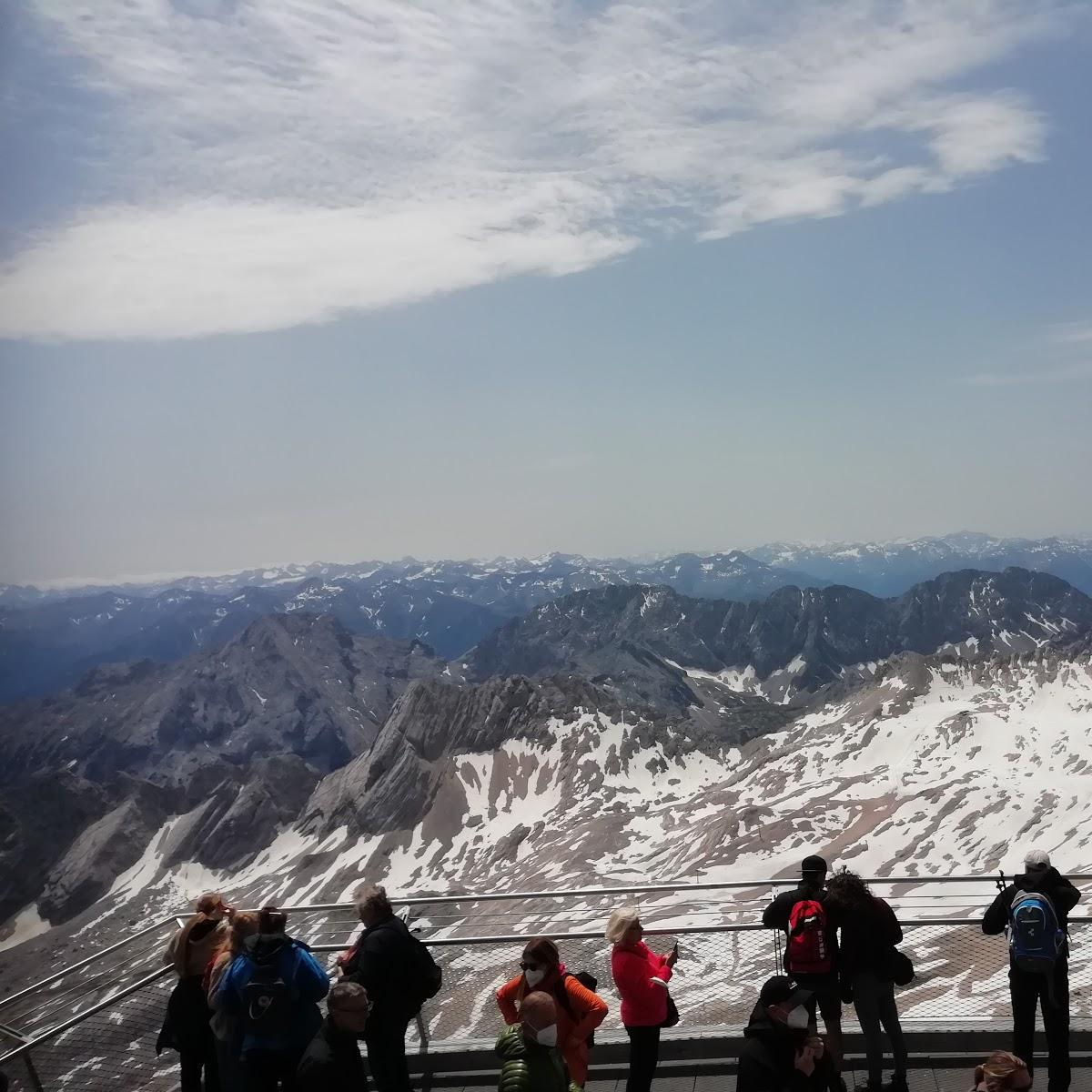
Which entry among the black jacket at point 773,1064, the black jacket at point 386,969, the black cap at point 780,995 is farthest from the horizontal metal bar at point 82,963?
the black cap at point 780,995

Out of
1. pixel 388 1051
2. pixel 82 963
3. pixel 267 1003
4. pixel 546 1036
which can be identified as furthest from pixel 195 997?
pixel 546 1036

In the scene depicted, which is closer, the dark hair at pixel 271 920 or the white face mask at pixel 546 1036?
the white face mask at pixel 546 1036

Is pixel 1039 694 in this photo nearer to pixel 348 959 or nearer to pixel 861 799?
pixel 861 799

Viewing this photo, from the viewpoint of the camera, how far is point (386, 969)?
9039 mm

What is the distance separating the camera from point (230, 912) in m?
9.35

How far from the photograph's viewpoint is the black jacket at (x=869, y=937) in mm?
9680

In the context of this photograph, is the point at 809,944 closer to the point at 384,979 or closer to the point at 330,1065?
the point at 384,979

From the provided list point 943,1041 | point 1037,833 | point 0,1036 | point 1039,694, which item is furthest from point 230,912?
point 1039,694

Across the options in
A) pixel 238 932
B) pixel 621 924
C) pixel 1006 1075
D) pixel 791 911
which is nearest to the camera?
pixel 1006 1075

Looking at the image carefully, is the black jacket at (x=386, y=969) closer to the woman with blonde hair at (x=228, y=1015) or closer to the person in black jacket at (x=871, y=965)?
the woman with blonde hair at (x=228, y=1015)

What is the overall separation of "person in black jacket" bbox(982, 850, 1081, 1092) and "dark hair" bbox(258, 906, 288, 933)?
245 inches

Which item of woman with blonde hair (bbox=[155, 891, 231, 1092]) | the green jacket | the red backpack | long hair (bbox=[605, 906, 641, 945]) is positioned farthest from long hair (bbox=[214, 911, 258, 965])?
the red backpack

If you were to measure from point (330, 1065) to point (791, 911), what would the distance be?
14.3 ft

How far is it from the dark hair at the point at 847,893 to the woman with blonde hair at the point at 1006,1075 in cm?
262
